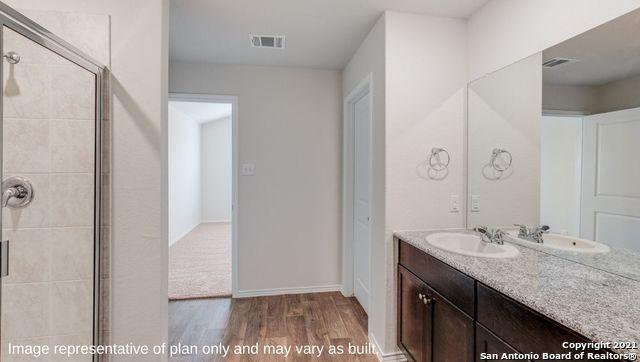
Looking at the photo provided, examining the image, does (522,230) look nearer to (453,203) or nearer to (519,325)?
(453,203)

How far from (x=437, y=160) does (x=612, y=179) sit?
915mm

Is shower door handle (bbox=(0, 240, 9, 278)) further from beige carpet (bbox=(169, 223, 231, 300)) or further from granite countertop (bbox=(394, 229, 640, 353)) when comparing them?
granite countertop (bbox=(394, 229, 640, 353))

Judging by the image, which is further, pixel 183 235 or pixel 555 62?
pixel 183 235

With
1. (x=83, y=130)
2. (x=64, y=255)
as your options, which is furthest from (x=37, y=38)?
(x=64, y=255)

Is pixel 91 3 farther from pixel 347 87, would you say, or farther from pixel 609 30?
pixel 609 30

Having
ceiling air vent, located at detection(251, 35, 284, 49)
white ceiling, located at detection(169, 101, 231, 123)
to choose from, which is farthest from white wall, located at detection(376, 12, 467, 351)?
white ceiling, located at detection(169, 101, 231, 123)

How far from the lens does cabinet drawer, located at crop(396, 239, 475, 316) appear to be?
1243 mm

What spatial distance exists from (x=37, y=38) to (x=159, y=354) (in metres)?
1.71

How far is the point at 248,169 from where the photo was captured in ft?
9.41

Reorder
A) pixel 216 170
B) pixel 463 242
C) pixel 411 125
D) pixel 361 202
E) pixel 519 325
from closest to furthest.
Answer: pixel 519 325 → pixel 463 242 → pixel 411 125 → pixel 361 202 → pixel 216 170

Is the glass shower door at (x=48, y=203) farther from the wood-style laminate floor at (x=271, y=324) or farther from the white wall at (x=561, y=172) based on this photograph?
the white wall at (x=561, y=172)

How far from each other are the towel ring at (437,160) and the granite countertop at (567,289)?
0.73m

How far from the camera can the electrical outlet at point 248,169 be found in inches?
113

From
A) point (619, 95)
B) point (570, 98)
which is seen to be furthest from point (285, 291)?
point (619, 95)
